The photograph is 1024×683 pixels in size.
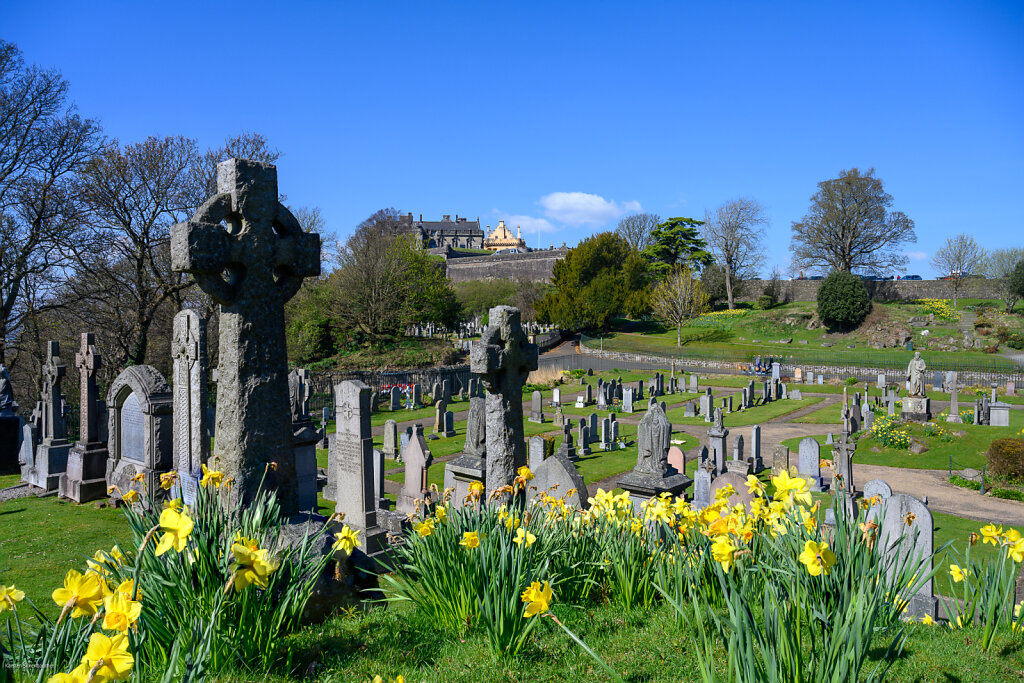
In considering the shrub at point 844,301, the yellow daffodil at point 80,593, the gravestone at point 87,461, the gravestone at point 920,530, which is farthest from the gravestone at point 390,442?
the shrub at point 844,301

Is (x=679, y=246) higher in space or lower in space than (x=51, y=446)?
higher

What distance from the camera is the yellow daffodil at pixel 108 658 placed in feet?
4.68

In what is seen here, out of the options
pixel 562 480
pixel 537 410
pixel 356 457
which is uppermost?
pixel 562 480

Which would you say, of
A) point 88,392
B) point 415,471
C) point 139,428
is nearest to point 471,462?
point 415,471

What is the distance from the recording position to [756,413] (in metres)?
23.9

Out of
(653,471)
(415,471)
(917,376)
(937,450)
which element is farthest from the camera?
(917,376)

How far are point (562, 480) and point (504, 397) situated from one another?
3.87 ft

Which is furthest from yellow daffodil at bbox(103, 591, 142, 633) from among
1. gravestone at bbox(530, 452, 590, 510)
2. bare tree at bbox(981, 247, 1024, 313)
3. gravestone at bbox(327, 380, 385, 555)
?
bare tree at bbox(981, 247, 1024, 313)

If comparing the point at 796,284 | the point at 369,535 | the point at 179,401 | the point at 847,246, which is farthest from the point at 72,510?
the point at 796,284

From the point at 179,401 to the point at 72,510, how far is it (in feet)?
10.4

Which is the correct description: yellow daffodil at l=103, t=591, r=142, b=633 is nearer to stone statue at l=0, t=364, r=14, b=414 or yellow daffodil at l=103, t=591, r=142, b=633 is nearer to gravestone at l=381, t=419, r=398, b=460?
gravestone at l=381, t=419, r=398, b=460

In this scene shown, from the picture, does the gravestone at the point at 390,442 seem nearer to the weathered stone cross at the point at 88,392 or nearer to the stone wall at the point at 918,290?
the weathered stone cross at the point at 88,392

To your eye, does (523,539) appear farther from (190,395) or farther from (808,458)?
(808,458)

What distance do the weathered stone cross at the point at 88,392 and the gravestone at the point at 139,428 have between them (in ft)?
1.50
